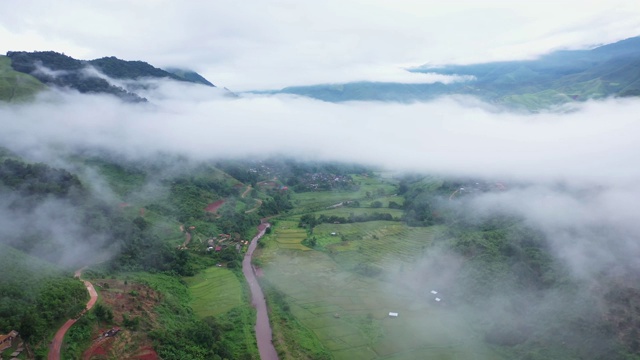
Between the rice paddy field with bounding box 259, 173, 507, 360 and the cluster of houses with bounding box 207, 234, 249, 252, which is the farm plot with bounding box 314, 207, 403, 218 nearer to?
the rice paddy field with bounding box 259, 173, 507, 360

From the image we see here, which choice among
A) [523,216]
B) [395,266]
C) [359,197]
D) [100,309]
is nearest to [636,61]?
[359,197]

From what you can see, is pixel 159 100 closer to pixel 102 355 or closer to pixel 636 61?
pixel 102 355

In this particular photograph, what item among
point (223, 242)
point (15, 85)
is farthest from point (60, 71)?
point (223, 242)

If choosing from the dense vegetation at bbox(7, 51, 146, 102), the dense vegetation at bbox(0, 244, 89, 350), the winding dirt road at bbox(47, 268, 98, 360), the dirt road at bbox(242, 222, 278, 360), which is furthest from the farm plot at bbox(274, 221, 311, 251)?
the dense vegetation at bbox(7, 51, 146, 102)

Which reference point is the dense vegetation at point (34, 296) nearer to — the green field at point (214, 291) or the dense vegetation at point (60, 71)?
the green field at point (214, 291)

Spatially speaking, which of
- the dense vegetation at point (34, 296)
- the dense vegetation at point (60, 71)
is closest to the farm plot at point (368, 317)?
the dense vegetation at point (34, 296)

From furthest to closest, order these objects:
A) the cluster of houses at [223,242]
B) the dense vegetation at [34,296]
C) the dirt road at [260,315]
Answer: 1. the cluster of houses at [223,242]
2. the dirt road at [260,315]
3. the dense vegetation at [34,296]

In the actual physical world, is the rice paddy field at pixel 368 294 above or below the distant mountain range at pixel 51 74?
below
